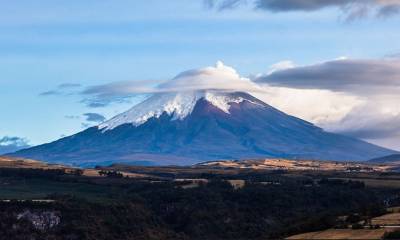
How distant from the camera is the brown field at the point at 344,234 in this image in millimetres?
102750

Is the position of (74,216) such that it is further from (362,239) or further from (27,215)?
(362,239)

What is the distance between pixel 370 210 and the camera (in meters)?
138

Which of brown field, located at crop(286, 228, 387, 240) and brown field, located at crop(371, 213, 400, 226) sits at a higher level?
brown field, located at crop(371, 213, 400, 226)

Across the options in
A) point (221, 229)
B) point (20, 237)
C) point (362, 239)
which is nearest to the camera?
point (362, 239)

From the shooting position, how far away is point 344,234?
108500 mm

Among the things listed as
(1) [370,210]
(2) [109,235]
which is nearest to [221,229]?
(2) [109,235]

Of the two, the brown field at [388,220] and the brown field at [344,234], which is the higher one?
the brown field at [388,220]

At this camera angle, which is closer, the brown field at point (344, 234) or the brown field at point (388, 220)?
the brown field at point (344, 234)

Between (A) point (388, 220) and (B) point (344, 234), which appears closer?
(B) point (344, 234)

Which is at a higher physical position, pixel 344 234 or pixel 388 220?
pixel 388 220

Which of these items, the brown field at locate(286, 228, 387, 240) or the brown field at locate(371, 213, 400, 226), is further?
the brown field at locate(371, 213, 400, 226)

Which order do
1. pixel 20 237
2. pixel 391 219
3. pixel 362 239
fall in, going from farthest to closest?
pixel 20 237, pixel 391 219, pixel 362 239

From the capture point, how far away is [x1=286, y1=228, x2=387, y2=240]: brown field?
4045 inches

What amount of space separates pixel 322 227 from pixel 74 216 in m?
78.8
